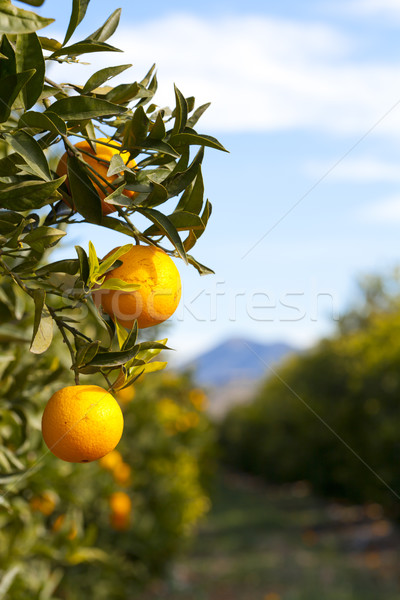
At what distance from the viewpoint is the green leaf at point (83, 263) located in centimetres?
82

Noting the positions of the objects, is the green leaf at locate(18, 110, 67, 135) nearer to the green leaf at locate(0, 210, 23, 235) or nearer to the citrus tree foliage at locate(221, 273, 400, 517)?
the green leaf at locate(0, 210, 23, 235)

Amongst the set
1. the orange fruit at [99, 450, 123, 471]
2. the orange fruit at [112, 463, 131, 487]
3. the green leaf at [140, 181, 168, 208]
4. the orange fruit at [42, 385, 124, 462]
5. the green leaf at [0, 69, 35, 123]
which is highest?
the green leaf at [0, 69, 35, 123]

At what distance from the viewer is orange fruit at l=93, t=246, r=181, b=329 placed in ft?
2.75

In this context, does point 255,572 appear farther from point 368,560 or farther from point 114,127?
point 114,127

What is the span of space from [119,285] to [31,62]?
32 centimetres

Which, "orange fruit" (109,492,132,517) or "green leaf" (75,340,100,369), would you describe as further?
"orange fruit" (109,492,132,517)

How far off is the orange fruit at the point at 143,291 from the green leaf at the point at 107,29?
0.36m

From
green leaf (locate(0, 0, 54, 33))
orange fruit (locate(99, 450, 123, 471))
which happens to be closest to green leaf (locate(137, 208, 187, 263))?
green leaf (locate(0, 0, 54, 33))

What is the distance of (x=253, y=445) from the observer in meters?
15.5

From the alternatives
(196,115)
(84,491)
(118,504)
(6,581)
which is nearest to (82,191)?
(196,115)

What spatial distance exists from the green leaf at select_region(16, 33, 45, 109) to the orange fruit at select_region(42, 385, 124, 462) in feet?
1.34

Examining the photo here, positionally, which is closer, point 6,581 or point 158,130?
point 158,130

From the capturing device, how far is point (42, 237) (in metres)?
0.87

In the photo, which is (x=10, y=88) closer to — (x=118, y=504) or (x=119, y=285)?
(x=119, y=285)
